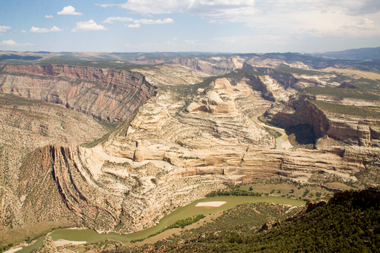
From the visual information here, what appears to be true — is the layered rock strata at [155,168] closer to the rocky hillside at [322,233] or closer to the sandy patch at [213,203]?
the sandy patch at [213,203]

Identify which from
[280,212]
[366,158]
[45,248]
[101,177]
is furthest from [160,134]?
[366,158]

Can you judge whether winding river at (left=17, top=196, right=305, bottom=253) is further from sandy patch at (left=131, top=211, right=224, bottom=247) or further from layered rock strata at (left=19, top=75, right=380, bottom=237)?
sandy patch at (left=131, top=211, right=224, bottom=247)

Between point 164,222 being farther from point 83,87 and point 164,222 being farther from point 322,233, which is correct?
point 83,87

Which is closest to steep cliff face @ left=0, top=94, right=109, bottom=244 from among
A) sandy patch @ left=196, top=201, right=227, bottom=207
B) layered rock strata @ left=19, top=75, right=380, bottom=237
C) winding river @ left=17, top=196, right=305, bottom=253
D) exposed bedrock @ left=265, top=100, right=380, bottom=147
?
layered rock strata @ left=19, top=75, right=380, bottom=237

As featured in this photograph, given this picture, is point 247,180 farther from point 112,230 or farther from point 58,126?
point 58,126

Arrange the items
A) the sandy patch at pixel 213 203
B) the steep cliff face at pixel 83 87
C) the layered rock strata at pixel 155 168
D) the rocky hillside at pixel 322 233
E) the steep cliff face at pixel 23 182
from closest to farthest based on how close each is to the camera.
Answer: the rocky hillside at pixel 322 233 < the steep cliff face at pixel 23 182 < the layered rock strata at pixel 155 168 < the sandy patch at pixel 213 203 < the steep cliff face at pixel 83 87

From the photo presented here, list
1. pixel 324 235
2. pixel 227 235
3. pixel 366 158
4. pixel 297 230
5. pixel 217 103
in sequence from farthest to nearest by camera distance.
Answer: pixel 217 103
pixel 366 158
pixel 227 235
pixel 297 230
pixel 324 235

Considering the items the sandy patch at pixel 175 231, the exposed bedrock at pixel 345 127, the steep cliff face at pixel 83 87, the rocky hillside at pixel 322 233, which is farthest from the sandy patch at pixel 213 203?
the steep cliff face at pixel 83 87
